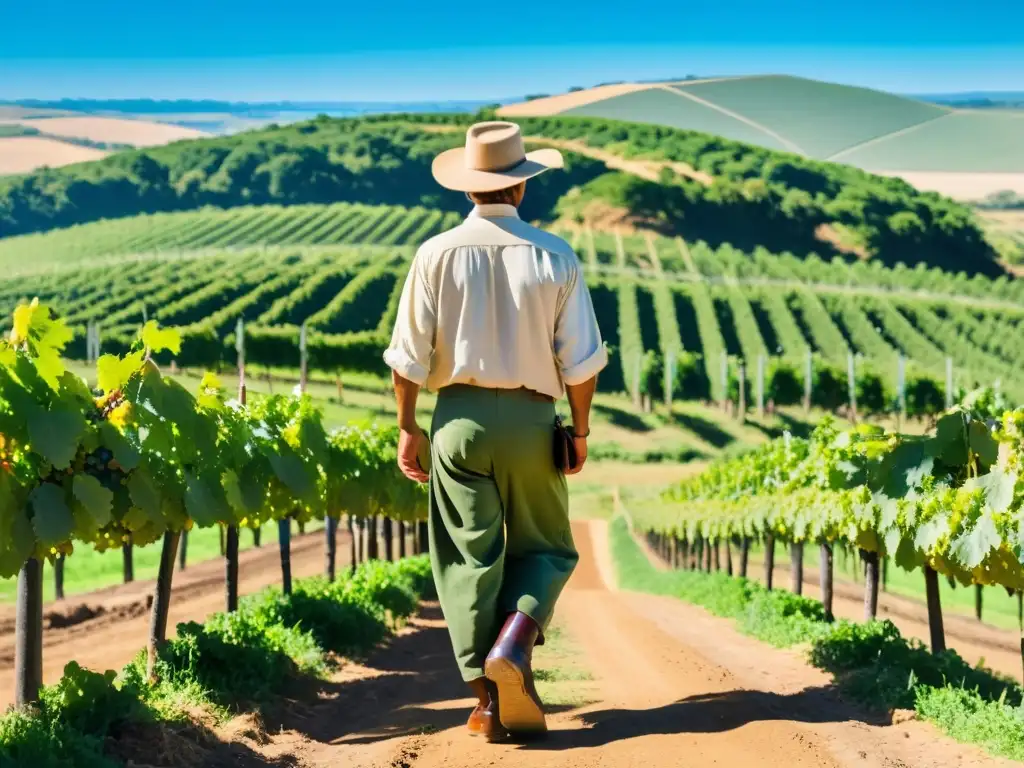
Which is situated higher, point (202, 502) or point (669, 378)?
point (202, 502)

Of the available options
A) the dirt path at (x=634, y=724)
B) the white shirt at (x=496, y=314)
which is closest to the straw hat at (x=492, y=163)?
the white shirt at (x=496, y=314)

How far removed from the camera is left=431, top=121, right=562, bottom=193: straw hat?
5.72m

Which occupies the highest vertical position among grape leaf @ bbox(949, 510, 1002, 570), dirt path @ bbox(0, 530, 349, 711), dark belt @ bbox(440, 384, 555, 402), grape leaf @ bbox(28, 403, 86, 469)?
dark belt @ bbox(440, 384, 555, 402)

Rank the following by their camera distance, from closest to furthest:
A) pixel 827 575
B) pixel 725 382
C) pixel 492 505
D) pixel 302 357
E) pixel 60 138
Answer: pixel 492 505 → pixel 827 575 → pixel 302 357 → pixel 725 382 → pixel 60 138

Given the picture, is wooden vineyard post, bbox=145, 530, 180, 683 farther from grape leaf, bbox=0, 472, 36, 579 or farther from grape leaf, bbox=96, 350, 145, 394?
grape leaf, bbox=0, 472, 36, 579

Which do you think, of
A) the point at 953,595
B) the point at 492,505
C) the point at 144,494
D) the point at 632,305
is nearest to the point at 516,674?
the point at 492,505

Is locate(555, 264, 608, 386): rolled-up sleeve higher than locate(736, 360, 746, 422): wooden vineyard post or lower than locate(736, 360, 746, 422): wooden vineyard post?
higher

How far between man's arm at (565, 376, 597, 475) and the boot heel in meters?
0.80

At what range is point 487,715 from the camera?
5621 mm

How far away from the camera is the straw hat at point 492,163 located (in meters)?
5.72

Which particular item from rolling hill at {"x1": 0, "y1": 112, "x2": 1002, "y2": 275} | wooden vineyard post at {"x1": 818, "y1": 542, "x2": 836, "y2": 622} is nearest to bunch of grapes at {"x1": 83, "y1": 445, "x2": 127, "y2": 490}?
wooden vineyard post at {"x1": 818, "y1": 542, "x2": 836, "y2": 622}

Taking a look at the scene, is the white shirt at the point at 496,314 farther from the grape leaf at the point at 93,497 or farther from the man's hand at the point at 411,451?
the grape leaf at the point at 93,497

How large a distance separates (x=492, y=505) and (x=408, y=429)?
447 mm

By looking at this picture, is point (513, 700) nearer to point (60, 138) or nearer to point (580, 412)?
point (580, 412)
